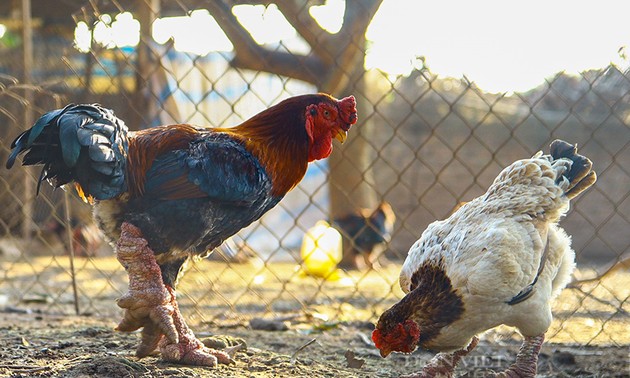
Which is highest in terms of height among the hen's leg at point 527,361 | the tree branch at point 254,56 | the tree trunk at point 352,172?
the tree branch at point 254,56

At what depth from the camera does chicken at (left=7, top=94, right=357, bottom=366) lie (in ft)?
7.94

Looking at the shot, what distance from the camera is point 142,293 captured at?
2.45 metres

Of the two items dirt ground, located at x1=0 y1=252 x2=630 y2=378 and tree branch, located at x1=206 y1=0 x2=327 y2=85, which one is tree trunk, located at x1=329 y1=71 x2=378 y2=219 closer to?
tree branch, located at x1=206 y1=0 x2=327 y2=85

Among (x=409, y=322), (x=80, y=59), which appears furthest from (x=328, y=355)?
(x=80, y=59)

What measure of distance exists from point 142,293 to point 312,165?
7.41 meters

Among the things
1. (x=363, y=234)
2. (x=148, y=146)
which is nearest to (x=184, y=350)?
(x=148, y=146)

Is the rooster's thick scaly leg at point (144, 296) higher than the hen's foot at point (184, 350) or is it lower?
higher

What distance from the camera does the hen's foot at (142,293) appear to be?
245 cm

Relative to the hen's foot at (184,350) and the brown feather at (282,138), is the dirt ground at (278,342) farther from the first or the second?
the brown feather at (282,138)

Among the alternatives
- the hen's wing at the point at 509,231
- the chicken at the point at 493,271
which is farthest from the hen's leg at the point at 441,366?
the hen's wing at the point at 509,231

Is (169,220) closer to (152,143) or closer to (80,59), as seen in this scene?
(152,143)

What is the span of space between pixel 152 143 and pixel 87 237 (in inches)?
253

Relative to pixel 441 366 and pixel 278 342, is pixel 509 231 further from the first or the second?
pixel 278 342

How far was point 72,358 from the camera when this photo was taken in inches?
104
